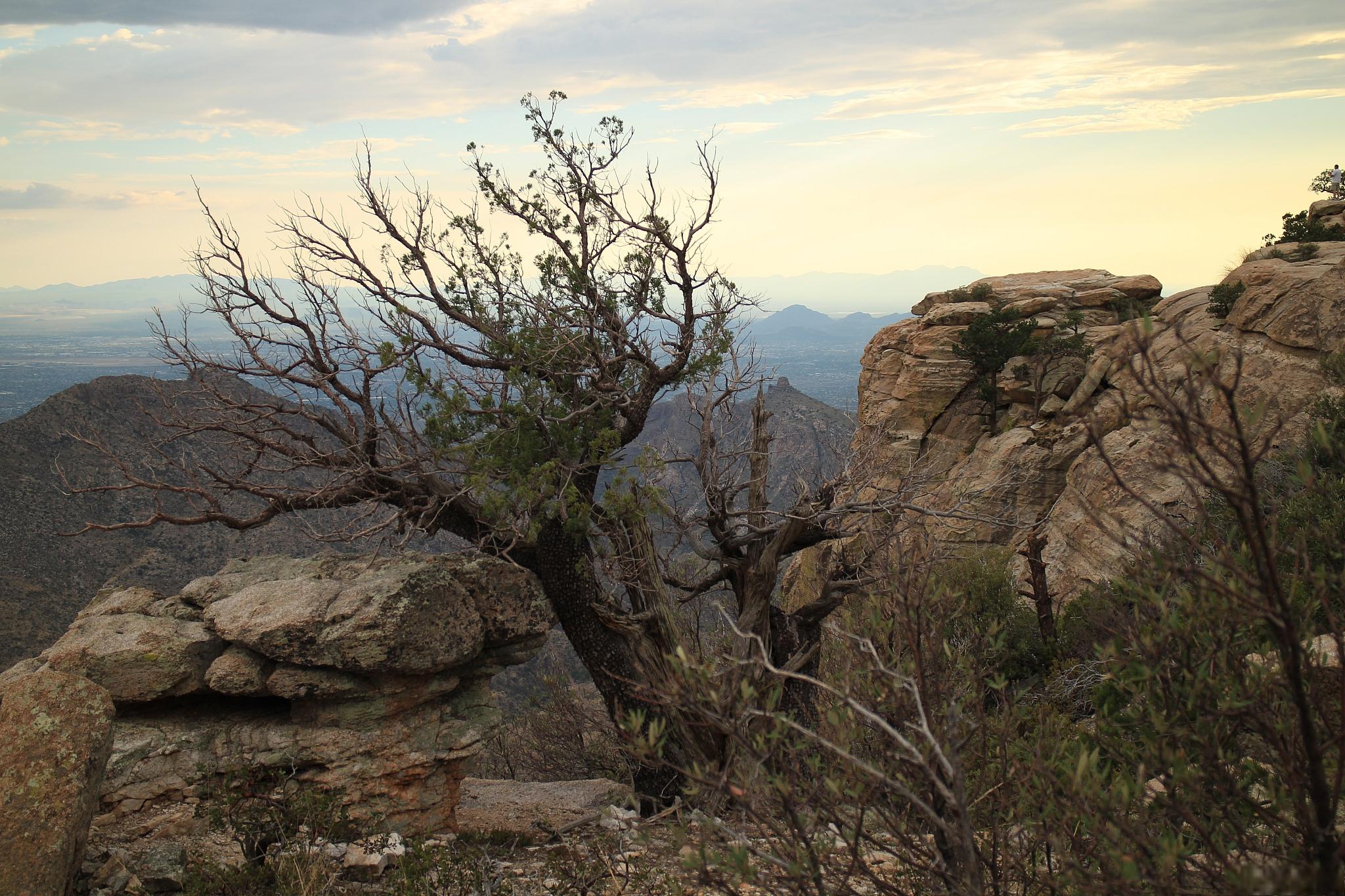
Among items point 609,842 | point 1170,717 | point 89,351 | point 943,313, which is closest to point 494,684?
point 943,313

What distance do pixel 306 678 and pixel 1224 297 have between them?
17672 millimetres

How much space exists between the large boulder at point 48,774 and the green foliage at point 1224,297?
18.9 meters

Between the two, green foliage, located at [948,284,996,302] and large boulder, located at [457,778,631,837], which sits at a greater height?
green foliage, located at [948,284,996,302]

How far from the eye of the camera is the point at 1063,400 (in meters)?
19.7

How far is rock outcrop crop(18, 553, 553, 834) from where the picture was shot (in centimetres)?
737

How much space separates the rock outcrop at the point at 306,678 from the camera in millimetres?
7367

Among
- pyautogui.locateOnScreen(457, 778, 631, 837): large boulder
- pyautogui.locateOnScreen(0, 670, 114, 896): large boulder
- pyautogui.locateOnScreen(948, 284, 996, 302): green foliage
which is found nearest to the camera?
pyautogui.locateOnScreen(0, 670, 114, 896): large boulder

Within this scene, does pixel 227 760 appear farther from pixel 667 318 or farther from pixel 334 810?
pixel 667 318

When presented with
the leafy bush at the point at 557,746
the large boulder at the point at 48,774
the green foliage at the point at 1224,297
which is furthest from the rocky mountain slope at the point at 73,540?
the green foliage at the point at 1224,297

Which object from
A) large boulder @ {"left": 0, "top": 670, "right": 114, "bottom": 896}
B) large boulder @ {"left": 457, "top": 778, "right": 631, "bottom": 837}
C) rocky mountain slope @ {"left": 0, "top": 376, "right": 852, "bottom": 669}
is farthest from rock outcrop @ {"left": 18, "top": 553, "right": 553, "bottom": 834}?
rocky mountain slope @ {"left": 0, "top": 376, "right": 852, "bottom": 669}

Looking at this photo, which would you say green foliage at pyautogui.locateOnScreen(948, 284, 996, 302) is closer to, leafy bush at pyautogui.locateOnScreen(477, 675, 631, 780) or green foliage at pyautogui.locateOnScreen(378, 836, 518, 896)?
Result: leafy bush at pyautogui.locateOnScreen(477, 675, 631, 780)

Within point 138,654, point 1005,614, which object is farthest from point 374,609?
point 1005,614

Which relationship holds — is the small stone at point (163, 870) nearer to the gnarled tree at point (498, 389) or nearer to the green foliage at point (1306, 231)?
the gnarled tree at point (498, 389)

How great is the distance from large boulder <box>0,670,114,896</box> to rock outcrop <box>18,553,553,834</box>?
139 cm
